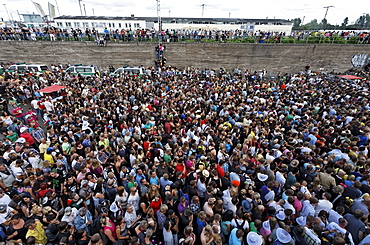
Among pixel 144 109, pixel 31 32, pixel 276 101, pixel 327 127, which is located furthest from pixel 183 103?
pixel 31 32

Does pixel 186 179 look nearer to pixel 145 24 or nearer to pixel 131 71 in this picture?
pixel 131 71

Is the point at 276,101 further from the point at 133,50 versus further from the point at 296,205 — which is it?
the point at 133,50

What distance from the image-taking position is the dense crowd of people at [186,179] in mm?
3430

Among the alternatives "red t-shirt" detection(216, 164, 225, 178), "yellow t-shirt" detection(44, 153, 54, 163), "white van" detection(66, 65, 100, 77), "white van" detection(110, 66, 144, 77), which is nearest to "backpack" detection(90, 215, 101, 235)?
"yellow t-shirt" detection(44, 153, 54, 163)


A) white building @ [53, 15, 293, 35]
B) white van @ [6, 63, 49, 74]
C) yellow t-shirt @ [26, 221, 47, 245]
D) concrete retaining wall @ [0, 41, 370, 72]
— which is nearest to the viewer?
yellow t-shirt @ [26, 221, 47, 245]

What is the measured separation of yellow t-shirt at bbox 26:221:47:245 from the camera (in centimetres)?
329

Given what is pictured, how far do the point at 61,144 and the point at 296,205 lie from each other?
6733 mm

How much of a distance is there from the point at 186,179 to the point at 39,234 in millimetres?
3127

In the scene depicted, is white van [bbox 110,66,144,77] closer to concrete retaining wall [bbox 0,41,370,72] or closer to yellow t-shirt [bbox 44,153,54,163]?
concrete retaining wall [bbox 0,41,370,72]

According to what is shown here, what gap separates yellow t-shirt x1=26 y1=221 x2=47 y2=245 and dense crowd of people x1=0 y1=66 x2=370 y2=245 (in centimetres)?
2

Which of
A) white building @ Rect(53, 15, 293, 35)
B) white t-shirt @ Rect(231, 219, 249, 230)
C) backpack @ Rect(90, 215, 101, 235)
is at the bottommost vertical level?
backpack @ Rect(90, 215, 101, 235)

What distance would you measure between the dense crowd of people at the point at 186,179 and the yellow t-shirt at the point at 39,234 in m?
0.02

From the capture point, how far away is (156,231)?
12.1 feet

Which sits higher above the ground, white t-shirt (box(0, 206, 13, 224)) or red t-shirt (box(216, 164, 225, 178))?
white t-shirt (box(0, 206, 13, 224))
